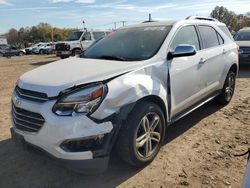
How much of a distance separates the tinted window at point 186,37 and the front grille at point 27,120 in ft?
6.99

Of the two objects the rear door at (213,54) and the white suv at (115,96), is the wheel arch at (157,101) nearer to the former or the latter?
the white suv at (115,96)

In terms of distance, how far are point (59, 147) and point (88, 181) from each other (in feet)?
2.27


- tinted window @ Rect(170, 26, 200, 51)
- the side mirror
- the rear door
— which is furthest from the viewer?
the rear door

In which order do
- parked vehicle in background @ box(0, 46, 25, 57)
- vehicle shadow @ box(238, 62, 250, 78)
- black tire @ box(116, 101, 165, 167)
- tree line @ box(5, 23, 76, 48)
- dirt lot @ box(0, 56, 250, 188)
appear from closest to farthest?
black tire @ box(116, 101, 165, 167)
dirt lot @ box(0, 56, 250, 188)
vehicle shadow @ box(238, 62, 250, 78)
parked vehicle in background @ box(0, 46, 25, 57)
tree line @ box(5, 23, 76, 48)

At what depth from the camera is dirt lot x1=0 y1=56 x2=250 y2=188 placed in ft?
11.5

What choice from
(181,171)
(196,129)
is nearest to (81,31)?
(196,129)

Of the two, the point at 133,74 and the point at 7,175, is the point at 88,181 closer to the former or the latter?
the point at 7,175

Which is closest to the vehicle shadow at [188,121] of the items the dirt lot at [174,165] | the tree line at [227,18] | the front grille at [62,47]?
the dirt lot at [174,165]

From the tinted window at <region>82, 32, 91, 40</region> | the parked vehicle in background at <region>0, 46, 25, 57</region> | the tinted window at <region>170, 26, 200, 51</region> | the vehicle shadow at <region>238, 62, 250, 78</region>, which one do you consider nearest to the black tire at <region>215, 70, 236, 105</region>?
the tinted window at <region>170, 26, 200, 51</region>

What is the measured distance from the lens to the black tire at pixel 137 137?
11.1 feet

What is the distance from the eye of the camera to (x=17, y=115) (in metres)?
3.54

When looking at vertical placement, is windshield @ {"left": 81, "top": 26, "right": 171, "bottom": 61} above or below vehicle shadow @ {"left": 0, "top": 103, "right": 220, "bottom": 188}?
above

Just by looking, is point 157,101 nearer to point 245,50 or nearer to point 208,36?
point 208,36

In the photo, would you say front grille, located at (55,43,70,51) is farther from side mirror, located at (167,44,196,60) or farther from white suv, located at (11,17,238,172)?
side mirror, located at (167,44,196,60)
